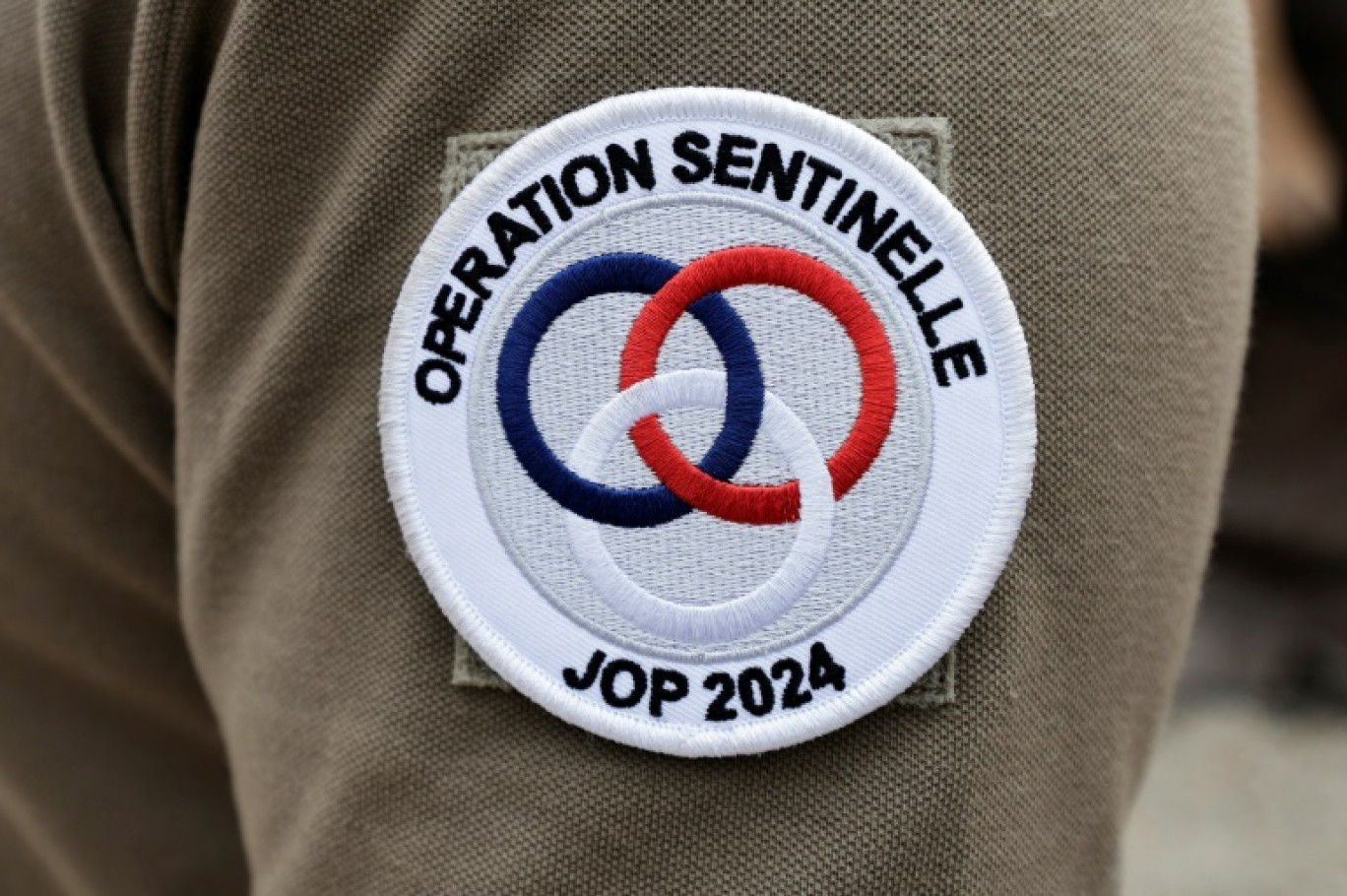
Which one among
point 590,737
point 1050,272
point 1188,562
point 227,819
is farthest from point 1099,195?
point 227,819

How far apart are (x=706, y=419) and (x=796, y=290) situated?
0.06m

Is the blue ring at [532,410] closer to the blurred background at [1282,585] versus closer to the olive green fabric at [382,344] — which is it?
the olive green fabric at [382,344]

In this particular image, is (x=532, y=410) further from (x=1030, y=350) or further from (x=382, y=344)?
(x=1030, y=350)

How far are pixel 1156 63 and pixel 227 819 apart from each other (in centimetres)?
65

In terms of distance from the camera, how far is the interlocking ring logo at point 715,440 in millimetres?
458

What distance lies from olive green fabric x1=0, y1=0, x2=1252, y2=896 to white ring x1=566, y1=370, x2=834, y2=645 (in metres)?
0.05

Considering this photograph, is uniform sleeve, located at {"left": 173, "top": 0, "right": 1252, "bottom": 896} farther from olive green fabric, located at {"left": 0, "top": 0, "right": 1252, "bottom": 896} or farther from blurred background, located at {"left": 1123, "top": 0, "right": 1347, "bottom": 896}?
blurred background, located at {"left": 1123, "top": 0, "right": 1347, "bottom": 896}

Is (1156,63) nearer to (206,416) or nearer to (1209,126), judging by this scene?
(1209,126)

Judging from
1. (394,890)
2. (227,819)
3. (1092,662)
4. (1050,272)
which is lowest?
(227,819)

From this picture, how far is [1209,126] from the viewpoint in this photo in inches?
19.6

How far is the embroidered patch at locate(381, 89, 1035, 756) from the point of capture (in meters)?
0.46

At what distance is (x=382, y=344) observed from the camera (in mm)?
479

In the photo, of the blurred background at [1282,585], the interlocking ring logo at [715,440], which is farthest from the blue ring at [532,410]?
the blurred background at [1282,585]

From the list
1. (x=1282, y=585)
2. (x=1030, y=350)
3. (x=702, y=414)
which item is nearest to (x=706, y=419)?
(x=702, y=414)
